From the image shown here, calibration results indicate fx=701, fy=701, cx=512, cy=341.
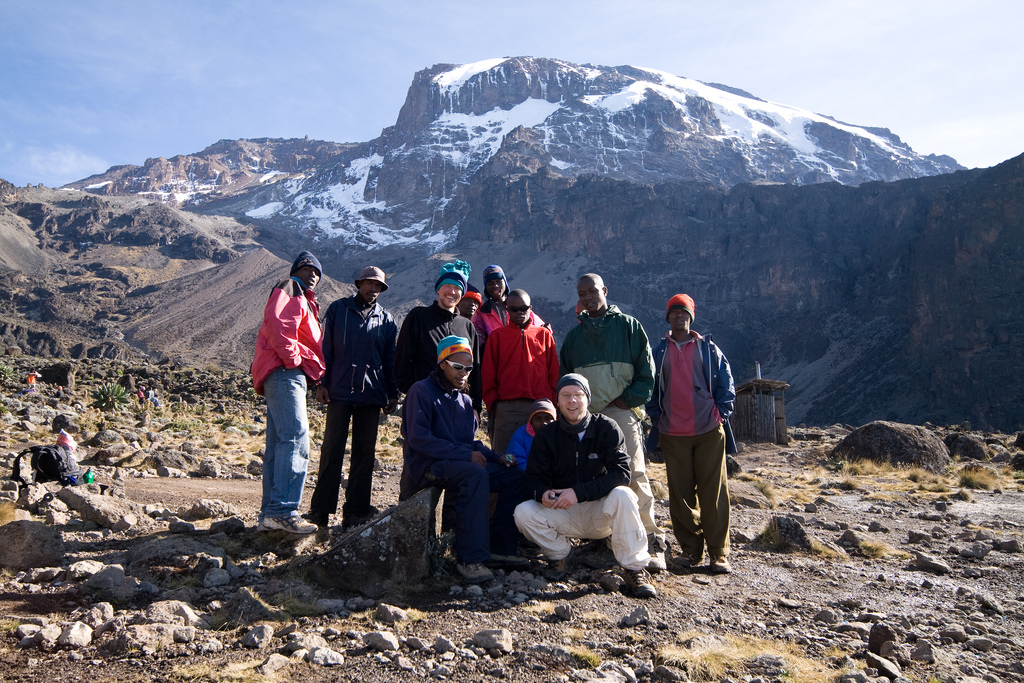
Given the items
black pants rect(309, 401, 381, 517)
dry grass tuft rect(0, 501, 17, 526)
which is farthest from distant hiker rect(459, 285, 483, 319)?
dry grass tuft rect(0, 501, 17, 526)

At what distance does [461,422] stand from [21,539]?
8.15 ft

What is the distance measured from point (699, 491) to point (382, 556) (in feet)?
7.34

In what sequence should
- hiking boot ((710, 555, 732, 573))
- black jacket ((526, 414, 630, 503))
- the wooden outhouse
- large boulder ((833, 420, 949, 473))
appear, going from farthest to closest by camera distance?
the wooden outhouse → large boulder ((833, 420, 949, 473)) → hiking boot ((710, 555, 732, 573)) → black jacket ((526, 414, 630, 503))

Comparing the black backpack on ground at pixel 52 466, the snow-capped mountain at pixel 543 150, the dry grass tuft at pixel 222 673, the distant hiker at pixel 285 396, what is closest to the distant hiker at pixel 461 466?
the distant hiker at pixel 285 396

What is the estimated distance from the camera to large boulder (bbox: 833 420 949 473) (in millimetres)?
15219

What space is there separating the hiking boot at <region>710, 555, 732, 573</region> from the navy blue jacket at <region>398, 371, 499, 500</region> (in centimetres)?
163

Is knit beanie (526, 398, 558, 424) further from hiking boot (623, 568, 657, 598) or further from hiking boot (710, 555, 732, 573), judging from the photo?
hiking boot (710, 555, 732, 573)

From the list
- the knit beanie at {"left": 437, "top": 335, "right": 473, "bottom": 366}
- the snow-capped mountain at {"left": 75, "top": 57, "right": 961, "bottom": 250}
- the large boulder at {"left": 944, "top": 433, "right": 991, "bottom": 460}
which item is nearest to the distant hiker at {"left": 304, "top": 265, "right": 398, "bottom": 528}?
the knit beanie at {"left": 437, "top": 335, "right": 473, "bottom": 366}

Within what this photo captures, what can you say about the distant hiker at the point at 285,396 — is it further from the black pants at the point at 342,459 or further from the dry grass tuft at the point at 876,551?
the dry grass tuft at the point at 876,551

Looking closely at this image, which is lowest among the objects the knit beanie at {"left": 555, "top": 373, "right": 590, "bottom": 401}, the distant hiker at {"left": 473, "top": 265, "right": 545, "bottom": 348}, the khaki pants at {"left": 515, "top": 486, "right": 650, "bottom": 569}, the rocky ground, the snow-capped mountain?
the rocky ground

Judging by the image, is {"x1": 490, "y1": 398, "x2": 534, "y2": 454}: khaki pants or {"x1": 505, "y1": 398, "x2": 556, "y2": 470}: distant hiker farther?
{"x1": 490, "y1": 398, "x2": 534, "y2": 454}: khaki pants

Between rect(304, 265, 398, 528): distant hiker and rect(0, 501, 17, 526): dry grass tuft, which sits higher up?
rect(304, 265, 398, 528): distant hiker

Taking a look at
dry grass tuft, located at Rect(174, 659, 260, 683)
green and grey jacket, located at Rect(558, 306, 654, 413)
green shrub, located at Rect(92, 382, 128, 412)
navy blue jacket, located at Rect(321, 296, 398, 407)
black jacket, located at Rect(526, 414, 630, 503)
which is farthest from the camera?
green shrub, located at Rect(92, 382, 128, 412)

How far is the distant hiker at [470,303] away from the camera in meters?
5.71
